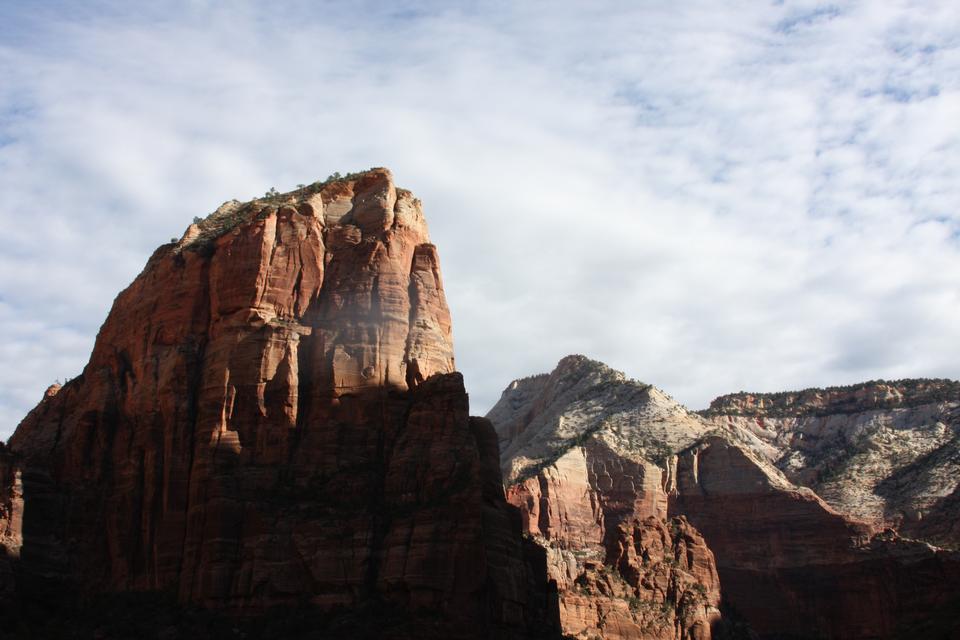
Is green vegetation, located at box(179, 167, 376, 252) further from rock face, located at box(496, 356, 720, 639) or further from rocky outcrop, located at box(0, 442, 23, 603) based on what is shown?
rock face, located at box(496, 356, 720, 639)

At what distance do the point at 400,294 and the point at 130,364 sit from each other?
19.7 metres

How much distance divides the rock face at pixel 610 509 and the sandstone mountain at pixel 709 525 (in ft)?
0.61

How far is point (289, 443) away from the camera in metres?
94.1

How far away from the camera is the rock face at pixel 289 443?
88.2 meters

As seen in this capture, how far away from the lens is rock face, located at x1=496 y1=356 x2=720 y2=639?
139 metres

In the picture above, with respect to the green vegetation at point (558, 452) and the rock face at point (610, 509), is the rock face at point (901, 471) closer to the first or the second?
the rock face at point (610, 509)

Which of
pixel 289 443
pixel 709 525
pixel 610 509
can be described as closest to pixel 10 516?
pixel 289 443

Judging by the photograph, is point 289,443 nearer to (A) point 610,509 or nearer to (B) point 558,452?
A: (A) point 610,509

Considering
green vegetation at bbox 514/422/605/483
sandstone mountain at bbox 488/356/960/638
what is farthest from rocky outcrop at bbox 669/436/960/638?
green vegetation at bbox 514/422/605/483

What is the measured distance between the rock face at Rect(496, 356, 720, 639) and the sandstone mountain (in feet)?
0.61

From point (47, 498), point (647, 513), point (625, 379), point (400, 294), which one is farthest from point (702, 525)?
point (47, 498)

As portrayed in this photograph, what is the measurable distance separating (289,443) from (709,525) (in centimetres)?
8540

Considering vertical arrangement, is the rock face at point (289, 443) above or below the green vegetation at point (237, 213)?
below

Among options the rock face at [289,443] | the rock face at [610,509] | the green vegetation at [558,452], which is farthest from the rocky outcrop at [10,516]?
the green vegetation at [558,452]
